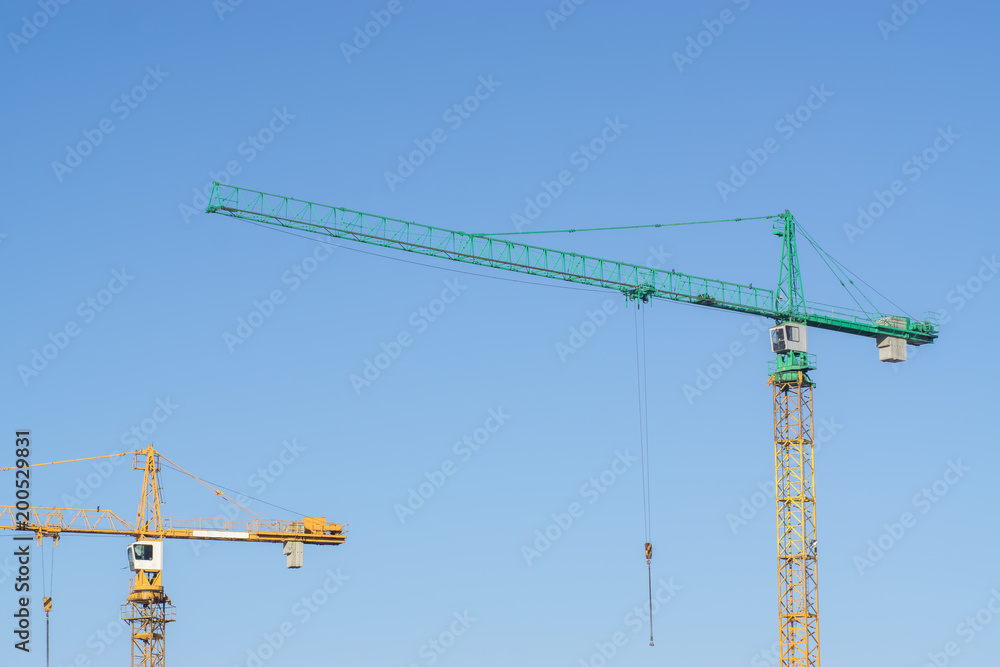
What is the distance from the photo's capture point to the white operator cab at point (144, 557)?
175 metres

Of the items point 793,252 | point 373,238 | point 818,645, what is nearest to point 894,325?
point 793,252

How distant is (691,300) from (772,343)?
8.45 metres

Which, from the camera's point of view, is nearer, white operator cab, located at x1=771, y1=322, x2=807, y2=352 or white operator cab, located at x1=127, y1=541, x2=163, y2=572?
white operator cab, located at x1=127, y1=541, x2=163, y2=572

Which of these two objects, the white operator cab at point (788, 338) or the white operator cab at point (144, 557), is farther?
the white operator cab at point (788, 338)

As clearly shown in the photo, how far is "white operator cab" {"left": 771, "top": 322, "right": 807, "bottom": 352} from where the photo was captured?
17950 cm

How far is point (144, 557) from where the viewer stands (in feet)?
575

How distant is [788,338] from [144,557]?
6075 centimetres

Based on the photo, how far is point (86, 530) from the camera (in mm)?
172750

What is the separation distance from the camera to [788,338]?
180m

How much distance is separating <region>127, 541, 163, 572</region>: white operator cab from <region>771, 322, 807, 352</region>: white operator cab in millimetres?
58369

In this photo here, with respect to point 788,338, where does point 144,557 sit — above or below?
below

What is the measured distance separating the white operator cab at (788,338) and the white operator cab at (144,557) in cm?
5837

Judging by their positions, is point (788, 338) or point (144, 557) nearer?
point (144, 557)

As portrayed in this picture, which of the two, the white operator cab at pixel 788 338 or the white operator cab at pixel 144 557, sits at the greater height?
the white operator cab at pixel 788 338
